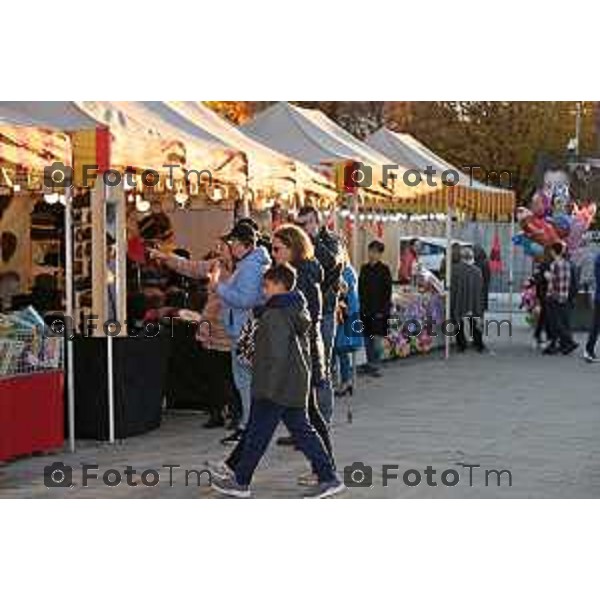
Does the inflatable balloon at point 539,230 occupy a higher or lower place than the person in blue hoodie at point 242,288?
higher

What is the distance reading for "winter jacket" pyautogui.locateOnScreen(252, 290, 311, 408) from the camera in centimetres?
697

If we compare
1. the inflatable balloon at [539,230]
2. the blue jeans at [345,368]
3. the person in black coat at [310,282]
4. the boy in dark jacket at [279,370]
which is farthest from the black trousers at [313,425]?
the inflatable balloon at [539,230]

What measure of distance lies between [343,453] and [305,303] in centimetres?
216

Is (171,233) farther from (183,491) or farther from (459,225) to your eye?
(459,225)

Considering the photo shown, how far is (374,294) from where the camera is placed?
1424 centimetres

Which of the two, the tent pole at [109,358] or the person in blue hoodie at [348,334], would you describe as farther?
the person in blue hoodie at [348,334]

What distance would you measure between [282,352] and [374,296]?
7380mm

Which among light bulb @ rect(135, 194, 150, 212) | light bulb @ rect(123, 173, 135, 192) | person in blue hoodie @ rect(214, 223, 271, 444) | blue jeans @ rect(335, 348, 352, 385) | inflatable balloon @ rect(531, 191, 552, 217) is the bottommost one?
blue jeans @ rect(335, 348, 352, 385)

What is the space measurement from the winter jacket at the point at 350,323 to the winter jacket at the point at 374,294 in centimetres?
211

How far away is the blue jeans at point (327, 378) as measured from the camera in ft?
27.2

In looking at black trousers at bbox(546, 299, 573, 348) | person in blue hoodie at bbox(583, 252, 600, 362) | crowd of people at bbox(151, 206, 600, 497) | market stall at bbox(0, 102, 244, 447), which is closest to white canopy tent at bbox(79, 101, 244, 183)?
market stall at bbox(0, 102, 244, 447)

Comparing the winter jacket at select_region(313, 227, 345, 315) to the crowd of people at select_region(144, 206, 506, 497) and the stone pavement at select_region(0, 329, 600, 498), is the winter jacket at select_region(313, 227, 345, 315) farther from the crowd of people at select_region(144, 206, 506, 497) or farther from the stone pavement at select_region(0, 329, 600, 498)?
the stone pavement at select_region(0, 329, 600, 498)

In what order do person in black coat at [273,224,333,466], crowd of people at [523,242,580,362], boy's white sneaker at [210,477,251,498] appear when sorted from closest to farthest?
boy's white sneaker at [210,477,251,498]
person in black coat at [273,224,333,466]
crowd of people at [523,242,580,362]

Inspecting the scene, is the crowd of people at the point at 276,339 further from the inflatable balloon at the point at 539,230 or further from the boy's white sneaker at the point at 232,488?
the inflatable balloon at the point at 539,230
